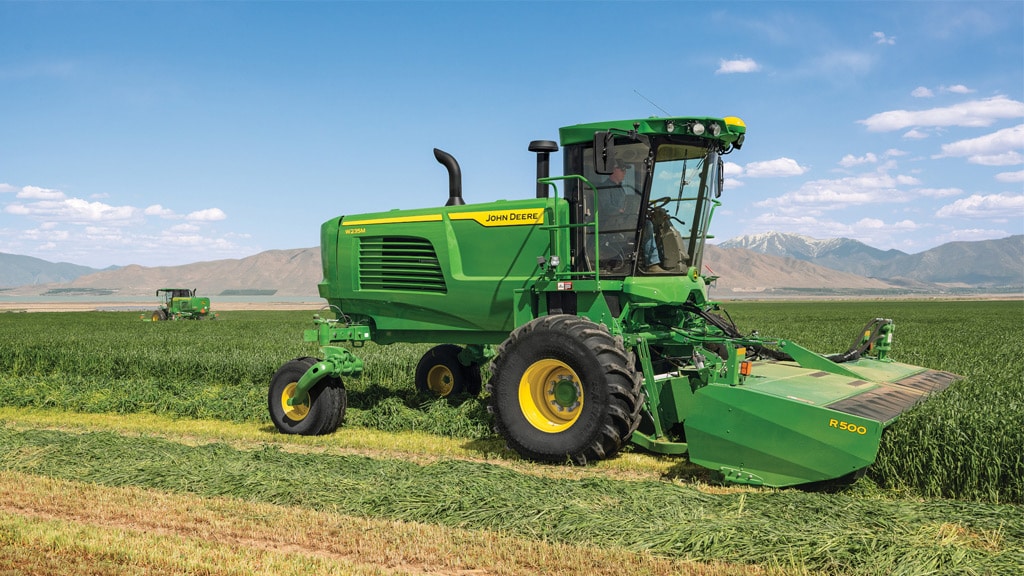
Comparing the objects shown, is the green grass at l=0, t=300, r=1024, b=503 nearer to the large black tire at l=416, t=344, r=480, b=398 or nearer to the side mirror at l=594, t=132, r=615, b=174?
the large black tire at l=416, t=344, r=480, b=398

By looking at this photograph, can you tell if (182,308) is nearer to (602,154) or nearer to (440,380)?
(440,380)

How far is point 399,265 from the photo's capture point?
9.27 m

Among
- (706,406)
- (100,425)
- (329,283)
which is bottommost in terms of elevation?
(100,425)

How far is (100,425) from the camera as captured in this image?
10336 mm

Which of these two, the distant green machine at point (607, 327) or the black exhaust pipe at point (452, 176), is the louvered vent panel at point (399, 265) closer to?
the distant green machine at point (607, 327)

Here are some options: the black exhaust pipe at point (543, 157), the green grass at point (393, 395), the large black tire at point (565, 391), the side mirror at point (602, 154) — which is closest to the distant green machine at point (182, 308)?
the green grass at point (393, 395)

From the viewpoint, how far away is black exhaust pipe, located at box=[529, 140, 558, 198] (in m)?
8.12

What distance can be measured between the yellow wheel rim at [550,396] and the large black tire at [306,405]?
2.84 m

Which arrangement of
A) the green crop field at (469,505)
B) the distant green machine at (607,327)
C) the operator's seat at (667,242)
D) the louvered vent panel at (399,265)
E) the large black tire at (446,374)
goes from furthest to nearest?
the large black tire at (446,374) < the louvered vent panel at (399,265) < the operator's seat at (667,242) < the distant green machine at (607,327) < the green crop field at (469,505)

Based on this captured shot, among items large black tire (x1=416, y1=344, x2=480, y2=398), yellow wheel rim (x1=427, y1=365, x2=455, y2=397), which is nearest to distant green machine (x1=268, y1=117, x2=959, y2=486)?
large black tire (x1=416, y1=344, x2=480, y2=398)

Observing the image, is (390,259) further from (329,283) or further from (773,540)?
(773,540)

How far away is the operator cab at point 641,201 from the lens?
7625 mm

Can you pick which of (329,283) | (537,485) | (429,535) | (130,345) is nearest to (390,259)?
(329,283)

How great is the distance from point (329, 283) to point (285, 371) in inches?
51.0
